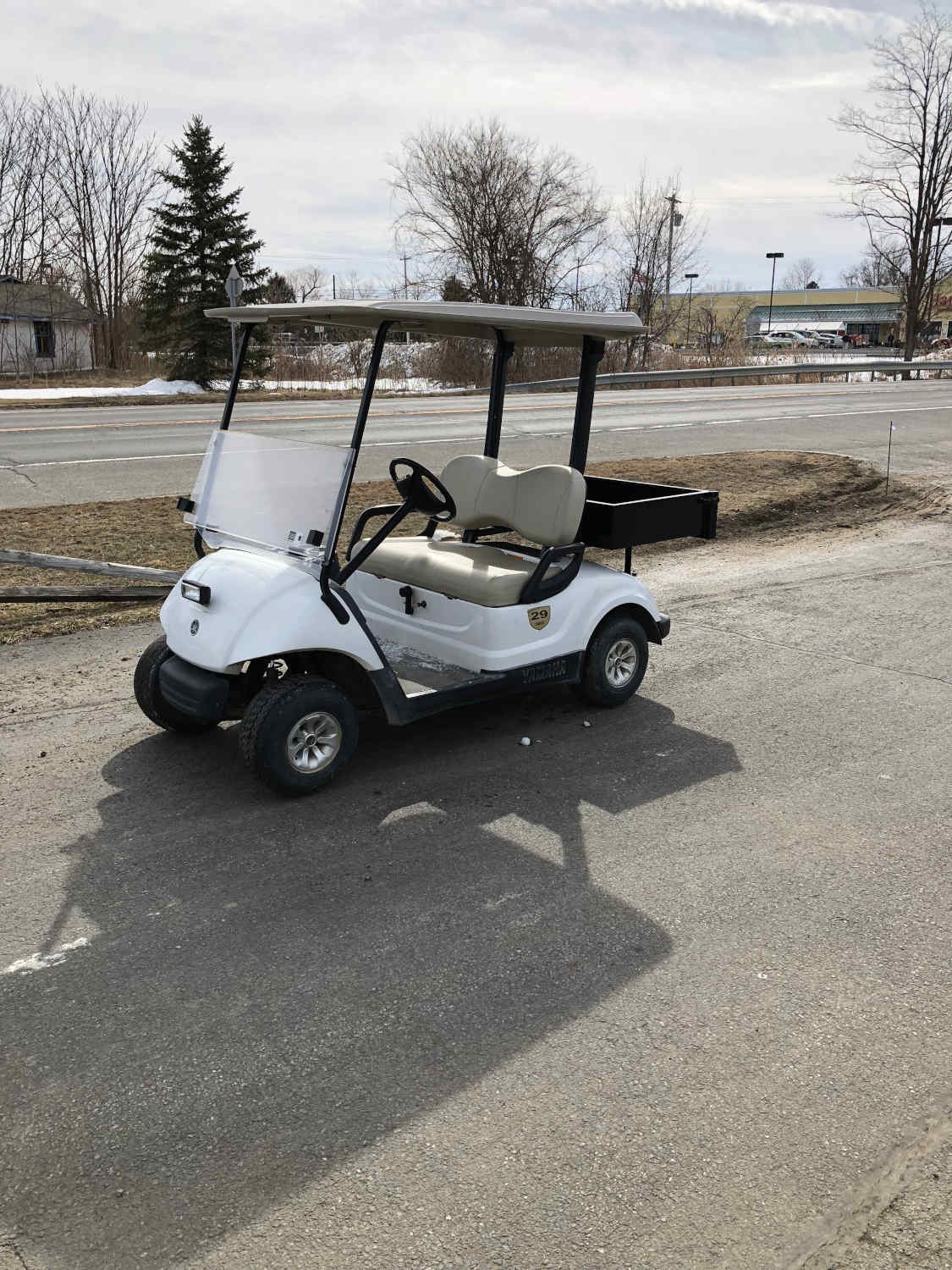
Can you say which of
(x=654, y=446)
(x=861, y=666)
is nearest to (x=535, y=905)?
(x=861, y=666)

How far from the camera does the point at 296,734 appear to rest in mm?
4582

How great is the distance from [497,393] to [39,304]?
3791 centimetres

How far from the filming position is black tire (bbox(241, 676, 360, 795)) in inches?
176

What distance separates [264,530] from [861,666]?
3.66 meters

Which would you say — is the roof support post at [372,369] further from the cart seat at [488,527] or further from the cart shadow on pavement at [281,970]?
the cart shadow on pavement at [281,970]

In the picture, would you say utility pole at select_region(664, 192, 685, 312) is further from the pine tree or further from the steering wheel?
the steering wheel

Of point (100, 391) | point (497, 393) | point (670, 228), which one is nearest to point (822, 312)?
point (670, 228)

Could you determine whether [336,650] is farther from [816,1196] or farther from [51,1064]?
[816,1196]

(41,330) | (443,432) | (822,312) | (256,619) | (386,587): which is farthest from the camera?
(822,312)

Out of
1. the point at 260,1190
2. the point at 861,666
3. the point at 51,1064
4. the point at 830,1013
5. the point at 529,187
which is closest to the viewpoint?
the point at 260,1190

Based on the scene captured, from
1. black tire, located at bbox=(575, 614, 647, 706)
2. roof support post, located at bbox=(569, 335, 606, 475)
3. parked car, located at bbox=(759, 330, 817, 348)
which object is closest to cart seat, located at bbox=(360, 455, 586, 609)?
roof support post, located at bbox=(569, 335, 606, 475)

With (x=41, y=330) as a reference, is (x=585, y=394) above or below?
below

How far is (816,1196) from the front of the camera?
2.62m

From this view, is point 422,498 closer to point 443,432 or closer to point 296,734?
point 296,734
